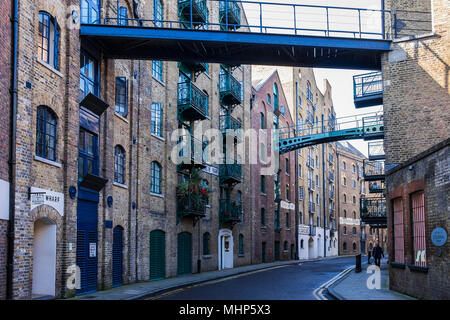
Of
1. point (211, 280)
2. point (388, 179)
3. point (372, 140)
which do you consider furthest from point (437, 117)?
point (372, 140)

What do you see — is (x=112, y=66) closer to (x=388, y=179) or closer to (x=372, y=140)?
(x=388, y=179)

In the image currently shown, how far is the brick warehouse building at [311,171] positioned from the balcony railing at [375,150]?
400 inches

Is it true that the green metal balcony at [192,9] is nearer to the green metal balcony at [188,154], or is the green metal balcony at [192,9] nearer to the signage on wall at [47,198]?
the green metal balcony at [188,154]

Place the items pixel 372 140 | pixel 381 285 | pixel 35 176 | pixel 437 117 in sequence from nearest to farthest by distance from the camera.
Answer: pixel 35 176
pixel 437 117
pixel 381 285
pixel 372 140

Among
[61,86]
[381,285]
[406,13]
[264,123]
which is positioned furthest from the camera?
[264,123]

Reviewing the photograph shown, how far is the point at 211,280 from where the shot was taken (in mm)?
21828

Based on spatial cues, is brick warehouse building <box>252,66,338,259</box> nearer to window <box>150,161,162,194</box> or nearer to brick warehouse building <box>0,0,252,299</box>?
brick warehouse building <box>0,0,252,299</box>

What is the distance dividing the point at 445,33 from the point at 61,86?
12.7 m

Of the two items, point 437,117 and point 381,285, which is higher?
point 437,117

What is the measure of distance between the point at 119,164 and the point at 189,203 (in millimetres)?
5552

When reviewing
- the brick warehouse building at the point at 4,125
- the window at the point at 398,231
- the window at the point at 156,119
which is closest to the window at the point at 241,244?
the window at the point at 156,119

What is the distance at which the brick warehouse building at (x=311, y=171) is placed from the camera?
4784cm

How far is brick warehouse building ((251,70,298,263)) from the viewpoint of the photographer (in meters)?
36.4

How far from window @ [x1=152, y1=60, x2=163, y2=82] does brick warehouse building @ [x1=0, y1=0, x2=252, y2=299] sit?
44 millimetres
